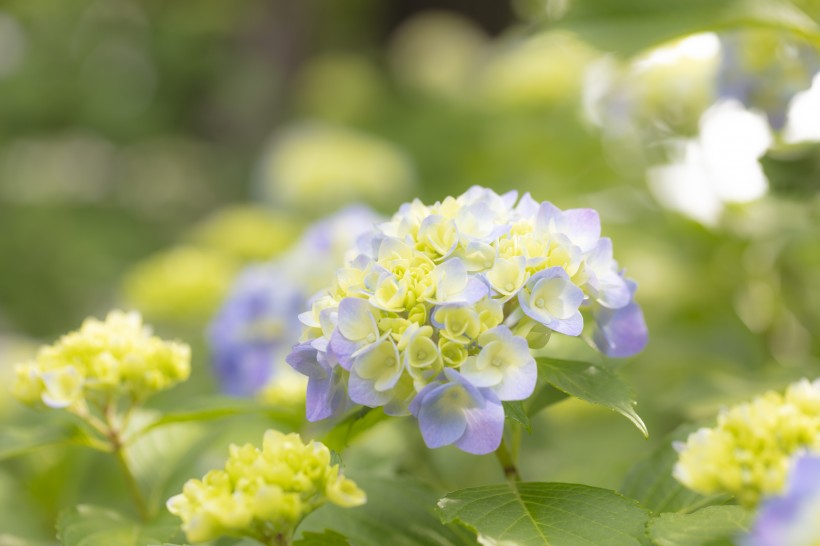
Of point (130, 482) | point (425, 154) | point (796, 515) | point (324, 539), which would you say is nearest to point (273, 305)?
point (130, 482)

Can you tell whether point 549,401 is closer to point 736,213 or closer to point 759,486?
point 759,486

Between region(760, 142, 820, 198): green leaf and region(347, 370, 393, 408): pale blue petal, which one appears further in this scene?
region(760, 142, 820, 198): green leaf

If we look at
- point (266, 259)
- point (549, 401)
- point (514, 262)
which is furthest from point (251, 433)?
point (266, 259)

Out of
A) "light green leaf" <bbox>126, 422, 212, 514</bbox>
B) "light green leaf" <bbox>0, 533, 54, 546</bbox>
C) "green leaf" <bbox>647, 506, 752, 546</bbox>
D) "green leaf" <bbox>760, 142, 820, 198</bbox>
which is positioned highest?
"green leaf" <bbox>760, 142, 820, 198</bbox>

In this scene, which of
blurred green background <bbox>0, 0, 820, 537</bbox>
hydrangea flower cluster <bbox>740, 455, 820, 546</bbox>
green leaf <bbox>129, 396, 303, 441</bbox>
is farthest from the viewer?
blurred green background <bbox>0, 0, 820, 537</bbox>

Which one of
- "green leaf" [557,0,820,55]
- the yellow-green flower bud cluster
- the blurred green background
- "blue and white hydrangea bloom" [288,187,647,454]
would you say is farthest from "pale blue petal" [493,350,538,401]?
the yellow-green flower bud cluster

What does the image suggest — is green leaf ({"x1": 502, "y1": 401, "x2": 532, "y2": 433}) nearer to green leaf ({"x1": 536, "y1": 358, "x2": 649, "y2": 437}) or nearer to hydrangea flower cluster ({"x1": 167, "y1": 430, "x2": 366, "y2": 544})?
green leaf ({"x1": 536, "y1": 358, "x2": 649, "y2": 437})
